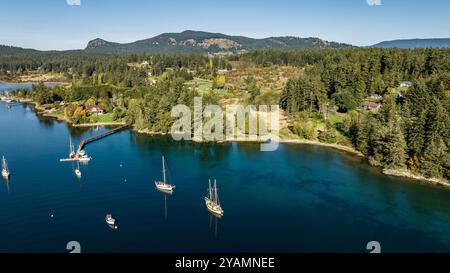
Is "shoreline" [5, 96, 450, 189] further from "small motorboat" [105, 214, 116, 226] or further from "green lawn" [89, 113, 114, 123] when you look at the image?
"small motorboat" [105, 214, 116, 226]

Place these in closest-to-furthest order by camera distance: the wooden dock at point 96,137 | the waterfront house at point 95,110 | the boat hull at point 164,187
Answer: the boat hull at point 164,187 < the wooden dock at point 96,137 < the waterfront house at point 95,110

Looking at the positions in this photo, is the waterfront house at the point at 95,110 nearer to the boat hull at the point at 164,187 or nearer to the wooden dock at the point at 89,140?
the wooden dock at the point at 89,140

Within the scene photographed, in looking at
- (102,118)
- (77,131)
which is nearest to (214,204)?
(77,131)

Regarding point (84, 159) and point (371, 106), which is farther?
point (371, 106)

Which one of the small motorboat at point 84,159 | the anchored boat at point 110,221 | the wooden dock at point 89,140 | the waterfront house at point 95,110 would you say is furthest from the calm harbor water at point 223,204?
the waterfront house at point 95,110

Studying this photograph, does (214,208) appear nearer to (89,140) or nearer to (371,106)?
(89,140)

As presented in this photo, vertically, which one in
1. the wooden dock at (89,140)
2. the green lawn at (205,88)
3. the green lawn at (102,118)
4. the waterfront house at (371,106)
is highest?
the green lawn at (205,88)

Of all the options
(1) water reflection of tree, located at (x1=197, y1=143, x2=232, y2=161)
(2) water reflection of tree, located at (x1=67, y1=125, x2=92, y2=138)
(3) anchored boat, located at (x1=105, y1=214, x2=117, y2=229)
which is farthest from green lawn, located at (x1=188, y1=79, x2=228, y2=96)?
(3) anchored boat, located at (x1=105, y1=214, x2=117, y2=229)

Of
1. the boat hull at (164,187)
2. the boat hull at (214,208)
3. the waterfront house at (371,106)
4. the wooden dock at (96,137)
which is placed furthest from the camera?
the waterfront house at (371,106)
